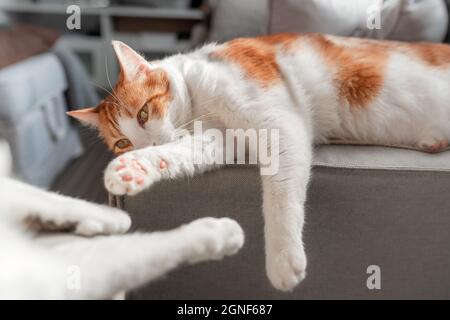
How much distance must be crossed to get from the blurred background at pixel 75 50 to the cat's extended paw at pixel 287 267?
0.60 metres

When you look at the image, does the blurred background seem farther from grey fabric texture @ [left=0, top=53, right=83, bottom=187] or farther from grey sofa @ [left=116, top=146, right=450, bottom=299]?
grey sofa @ [left=116, top=146, right=450, bottom=299]

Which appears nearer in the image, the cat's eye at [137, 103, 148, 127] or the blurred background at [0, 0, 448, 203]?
the cat's eye at [137, 103, 148, 127]

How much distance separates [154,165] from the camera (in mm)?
845

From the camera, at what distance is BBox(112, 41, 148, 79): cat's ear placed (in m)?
0.96

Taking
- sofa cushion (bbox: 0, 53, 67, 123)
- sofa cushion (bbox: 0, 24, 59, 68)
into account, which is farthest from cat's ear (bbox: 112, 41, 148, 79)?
sofa cushion (bbox: 0, 24, 59, 68)

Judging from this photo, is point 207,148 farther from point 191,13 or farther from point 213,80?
point 191,13

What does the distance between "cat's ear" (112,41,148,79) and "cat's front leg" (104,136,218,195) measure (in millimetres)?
201

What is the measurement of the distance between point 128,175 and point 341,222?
1.58 feet

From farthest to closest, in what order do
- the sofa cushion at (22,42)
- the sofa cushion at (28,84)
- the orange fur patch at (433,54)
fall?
the sofa cushion at (22,42), the sofa cushion at (28,84), the orange fur patch at (433,54)

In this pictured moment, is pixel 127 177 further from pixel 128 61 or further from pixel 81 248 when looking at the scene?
pixel 128 61

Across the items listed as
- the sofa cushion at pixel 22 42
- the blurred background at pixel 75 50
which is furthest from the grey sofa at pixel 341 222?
the sofa cushion at pixel 22 42

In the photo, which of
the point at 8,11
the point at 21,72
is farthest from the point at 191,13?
the point at 21,72

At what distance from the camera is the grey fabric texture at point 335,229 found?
92 cm

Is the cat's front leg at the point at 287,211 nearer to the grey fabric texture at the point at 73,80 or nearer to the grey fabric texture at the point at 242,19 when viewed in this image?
the grey fabric texture at the point at 242,19
